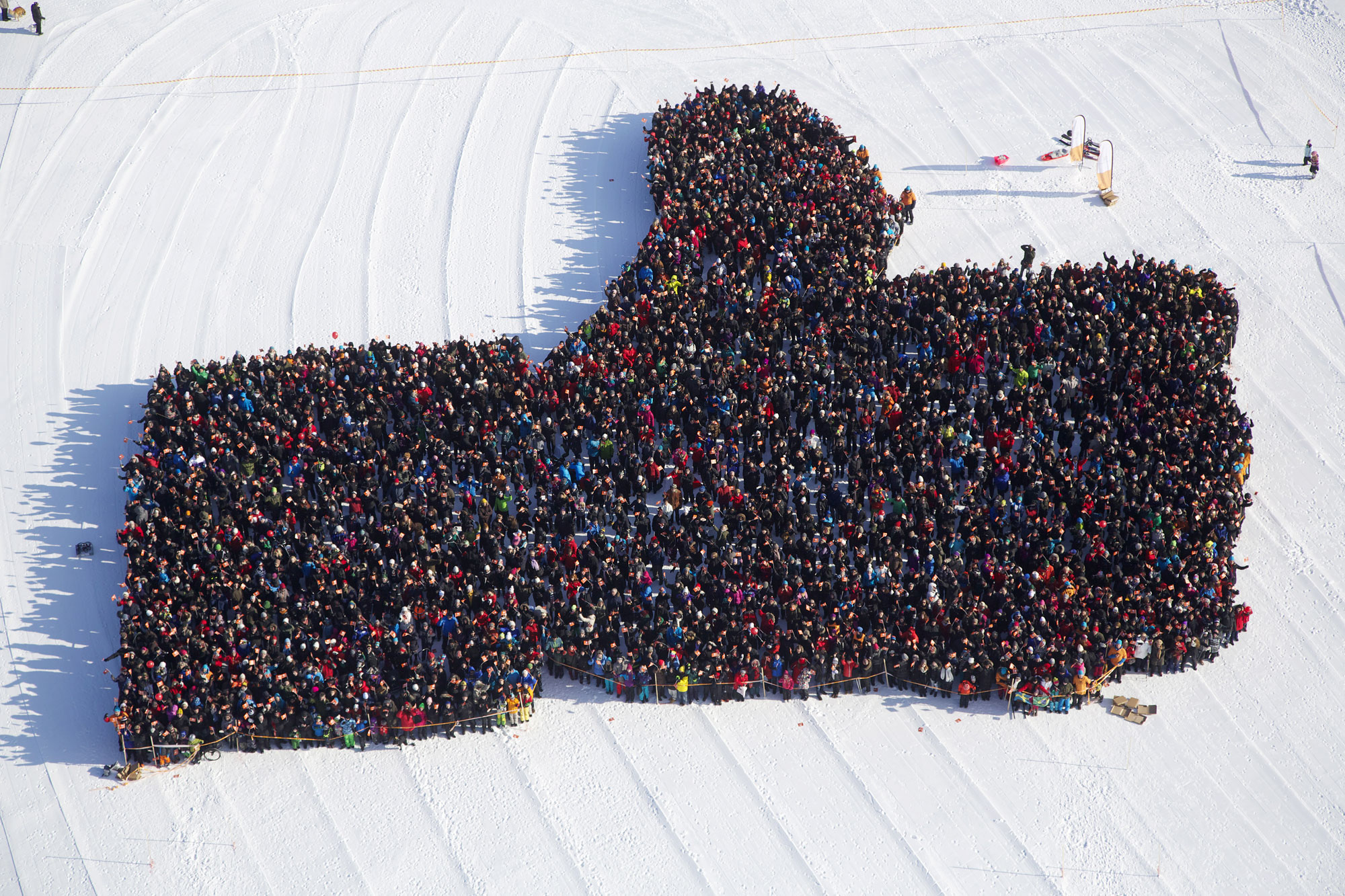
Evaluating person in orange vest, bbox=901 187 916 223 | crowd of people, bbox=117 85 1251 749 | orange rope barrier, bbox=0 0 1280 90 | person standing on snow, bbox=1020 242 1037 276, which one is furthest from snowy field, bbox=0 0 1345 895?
person standing on snow, bbox=1020 242 1037 276

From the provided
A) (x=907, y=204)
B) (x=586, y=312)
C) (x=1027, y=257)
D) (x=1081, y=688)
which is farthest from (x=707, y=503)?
(x=907, y=204)

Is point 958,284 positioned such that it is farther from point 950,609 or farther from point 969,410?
point 950,609

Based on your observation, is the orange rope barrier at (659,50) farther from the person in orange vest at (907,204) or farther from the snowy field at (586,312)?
the person in orange vest at (907,204)

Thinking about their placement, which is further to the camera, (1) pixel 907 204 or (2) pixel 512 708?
(1) pixel 907 204

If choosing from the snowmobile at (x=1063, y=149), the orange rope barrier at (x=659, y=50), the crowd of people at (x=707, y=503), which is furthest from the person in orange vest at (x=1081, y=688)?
the orange rope barrier at (x=659, y=50)

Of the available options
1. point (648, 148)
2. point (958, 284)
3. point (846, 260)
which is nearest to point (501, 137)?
point (648, 148)

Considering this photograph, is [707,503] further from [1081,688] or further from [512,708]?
[1081,688]

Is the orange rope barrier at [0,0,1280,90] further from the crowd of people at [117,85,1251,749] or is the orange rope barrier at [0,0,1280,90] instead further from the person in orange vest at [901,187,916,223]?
the crowd of people at [117,85,1251,749]
